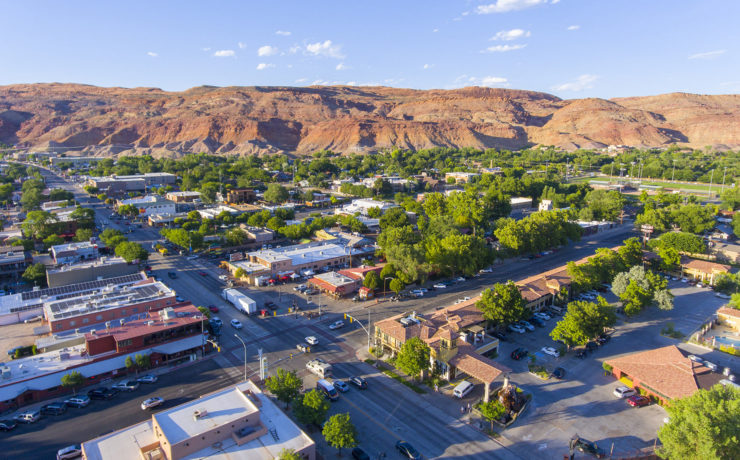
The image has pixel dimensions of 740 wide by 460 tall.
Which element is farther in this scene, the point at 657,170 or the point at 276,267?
the point at 657,170

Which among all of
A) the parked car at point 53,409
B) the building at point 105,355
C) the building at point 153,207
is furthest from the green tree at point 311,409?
the building at point 153,207

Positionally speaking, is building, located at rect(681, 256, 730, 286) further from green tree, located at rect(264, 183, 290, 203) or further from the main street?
green tree, located at rect(264, 183, 290, 203)

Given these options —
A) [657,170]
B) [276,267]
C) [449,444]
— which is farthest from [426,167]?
[449,444]

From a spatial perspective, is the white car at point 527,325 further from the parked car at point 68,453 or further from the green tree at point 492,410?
the parked car at point 68,453

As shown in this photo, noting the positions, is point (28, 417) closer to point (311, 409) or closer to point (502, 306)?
point (311, 409)

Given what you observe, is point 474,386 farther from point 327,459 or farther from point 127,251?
point 127,251

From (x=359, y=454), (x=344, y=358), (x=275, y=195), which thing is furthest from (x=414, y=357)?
(x=275, y=195)
